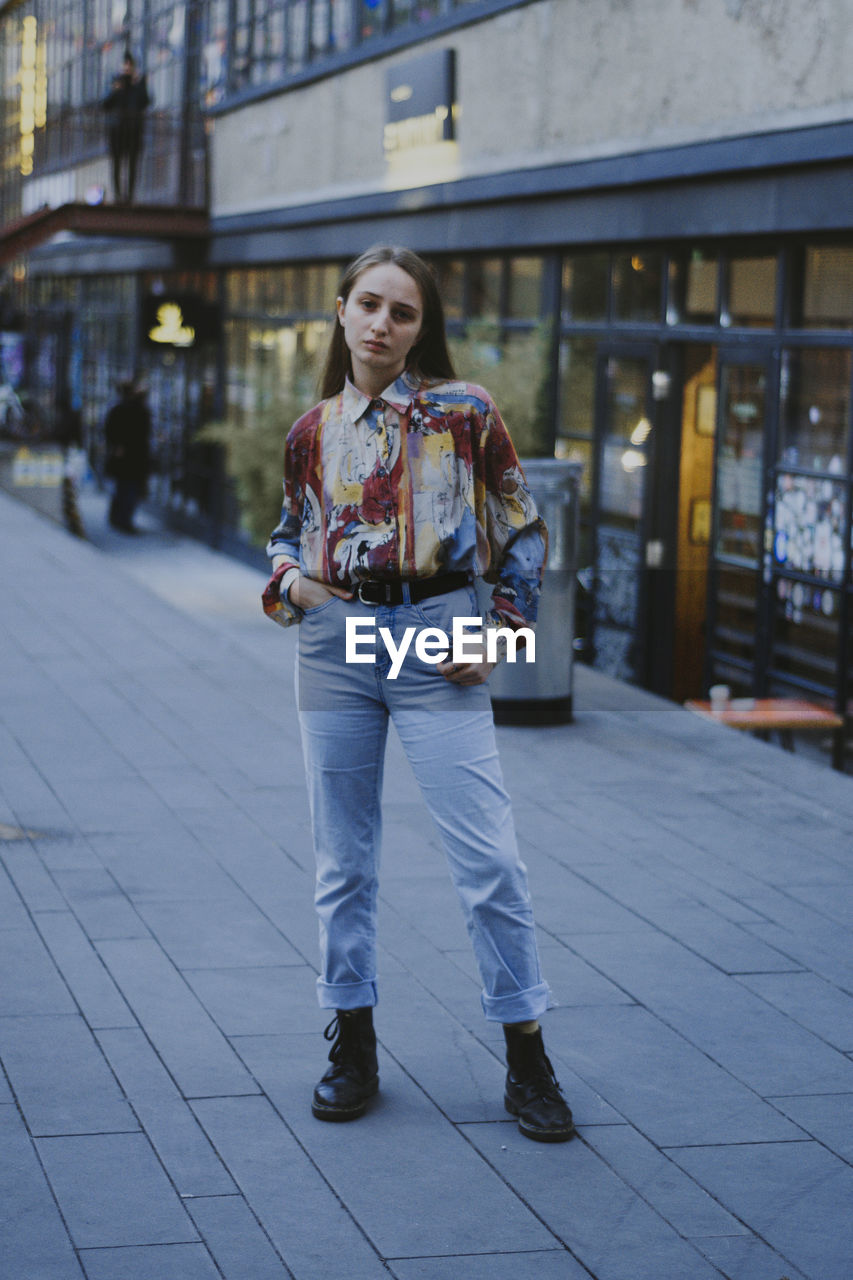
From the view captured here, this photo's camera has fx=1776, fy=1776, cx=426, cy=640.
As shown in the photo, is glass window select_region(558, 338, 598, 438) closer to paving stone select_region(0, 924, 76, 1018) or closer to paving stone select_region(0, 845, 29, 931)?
paving stone select_region(0, 845, 29, 931)

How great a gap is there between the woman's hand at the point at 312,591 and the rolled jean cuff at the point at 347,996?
34.4 inches

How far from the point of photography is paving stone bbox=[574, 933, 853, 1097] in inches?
169

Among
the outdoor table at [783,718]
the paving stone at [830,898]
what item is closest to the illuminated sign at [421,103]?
the outdoor table at [783,718]

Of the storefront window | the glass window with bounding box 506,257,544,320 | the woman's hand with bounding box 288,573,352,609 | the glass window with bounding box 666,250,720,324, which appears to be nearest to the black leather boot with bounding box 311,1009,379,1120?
the woman's hand with bounding box 288,573,352,609

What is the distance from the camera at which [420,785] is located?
3.75 metres

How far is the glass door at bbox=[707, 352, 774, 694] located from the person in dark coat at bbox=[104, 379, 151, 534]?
39.3 ft

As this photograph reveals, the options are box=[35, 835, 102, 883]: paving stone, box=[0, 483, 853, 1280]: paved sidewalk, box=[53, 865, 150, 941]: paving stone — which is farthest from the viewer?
box=[35, 835, 102, 883]: paving stone

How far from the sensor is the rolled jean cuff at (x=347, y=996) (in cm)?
400

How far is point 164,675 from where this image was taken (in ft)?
32.3

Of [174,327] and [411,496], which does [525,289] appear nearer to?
[174,327]

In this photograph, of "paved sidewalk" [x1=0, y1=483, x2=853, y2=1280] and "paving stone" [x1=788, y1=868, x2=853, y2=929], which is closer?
"paved sidewalk" [x1=0, y1=483, x2=853, y2=1280]

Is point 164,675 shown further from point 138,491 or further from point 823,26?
point 138,491

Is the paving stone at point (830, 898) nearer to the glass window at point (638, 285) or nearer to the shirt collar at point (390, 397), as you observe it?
the shirt collar at point (390, 397)

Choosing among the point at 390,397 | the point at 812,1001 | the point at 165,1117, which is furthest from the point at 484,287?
the point at 165,1117
